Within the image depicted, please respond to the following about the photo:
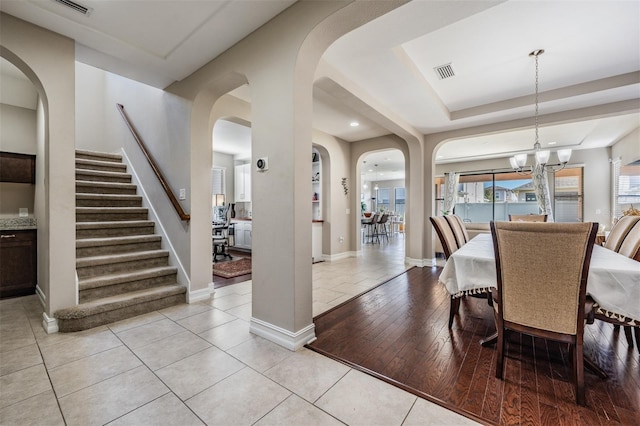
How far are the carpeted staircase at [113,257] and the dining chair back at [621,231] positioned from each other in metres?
4.44

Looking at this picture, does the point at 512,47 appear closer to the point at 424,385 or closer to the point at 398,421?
the point at 424,385

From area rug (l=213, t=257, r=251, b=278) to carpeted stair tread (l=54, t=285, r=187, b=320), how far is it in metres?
1.25

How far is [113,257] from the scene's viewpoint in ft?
10.1

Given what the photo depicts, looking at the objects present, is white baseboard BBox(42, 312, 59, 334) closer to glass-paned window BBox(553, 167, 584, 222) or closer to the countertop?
the countertop

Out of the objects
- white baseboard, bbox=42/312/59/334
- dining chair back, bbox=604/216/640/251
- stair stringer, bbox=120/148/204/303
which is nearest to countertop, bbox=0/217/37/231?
stair stringer, bbox=120/148/204/303

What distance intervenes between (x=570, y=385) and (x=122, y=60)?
4.57 meters

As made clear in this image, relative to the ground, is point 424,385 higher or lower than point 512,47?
lower

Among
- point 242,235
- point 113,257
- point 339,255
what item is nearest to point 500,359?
point 113,257

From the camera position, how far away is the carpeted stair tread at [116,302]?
238cm

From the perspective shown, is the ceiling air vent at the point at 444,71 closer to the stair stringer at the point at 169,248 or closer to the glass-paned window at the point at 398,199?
the stair stringer at the point at 169,248

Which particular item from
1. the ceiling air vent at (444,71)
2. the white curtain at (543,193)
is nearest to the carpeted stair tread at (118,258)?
the ceiling air vent at (444,71)

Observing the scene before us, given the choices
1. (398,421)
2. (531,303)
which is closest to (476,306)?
(531,303)

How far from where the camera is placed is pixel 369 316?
2760 mm

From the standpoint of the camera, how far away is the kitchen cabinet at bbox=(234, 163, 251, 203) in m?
8.00
